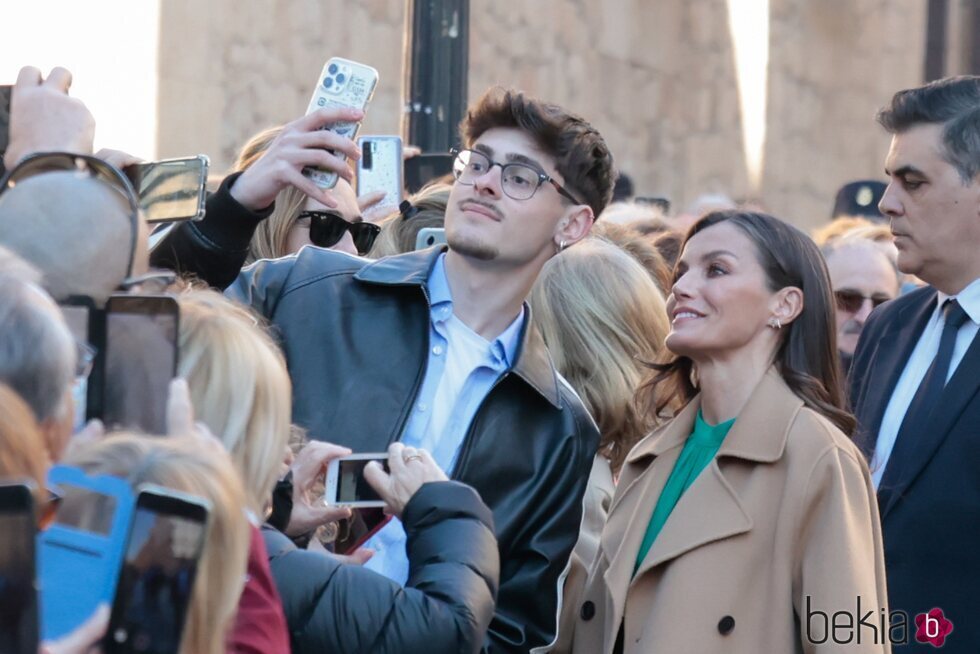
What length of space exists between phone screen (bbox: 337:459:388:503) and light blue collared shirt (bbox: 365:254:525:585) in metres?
0.45

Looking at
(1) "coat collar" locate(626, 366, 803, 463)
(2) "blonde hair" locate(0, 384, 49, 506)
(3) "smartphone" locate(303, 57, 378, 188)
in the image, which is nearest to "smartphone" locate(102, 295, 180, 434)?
(2) "blonde hair" locate(0, 384, 49, 506)

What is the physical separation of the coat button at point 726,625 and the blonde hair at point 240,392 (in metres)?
1.24

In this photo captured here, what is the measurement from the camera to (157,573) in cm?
190

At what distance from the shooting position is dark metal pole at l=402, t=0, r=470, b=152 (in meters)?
5.09

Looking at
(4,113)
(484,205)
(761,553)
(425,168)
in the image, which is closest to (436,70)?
(425,168)

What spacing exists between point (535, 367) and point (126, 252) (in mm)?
1398

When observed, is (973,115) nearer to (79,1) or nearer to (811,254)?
(811,254)

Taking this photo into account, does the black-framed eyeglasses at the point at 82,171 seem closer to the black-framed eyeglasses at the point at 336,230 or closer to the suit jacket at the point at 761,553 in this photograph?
the suit jacket at the point at 761,553

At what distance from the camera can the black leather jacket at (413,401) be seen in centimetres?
354

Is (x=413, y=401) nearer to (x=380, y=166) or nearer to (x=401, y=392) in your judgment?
(x=401, y=392)

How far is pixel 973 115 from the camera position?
174 inches

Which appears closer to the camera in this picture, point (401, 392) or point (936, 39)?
point (401, 392)

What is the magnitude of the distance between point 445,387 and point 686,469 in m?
0.59

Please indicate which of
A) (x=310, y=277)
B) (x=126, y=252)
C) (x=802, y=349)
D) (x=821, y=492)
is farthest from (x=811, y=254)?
(x=126, y=252)
